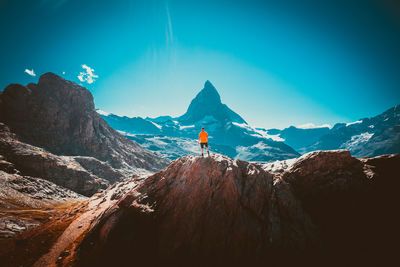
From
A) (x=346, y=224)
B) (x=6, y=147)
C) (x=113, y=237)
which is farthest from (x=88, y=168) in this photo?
(x=346, y=224)

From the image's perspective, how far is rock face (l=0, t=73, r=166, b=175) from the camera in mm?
101475

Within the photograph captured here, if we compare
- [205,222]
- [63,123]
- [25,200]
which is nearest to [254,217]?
[205,222]

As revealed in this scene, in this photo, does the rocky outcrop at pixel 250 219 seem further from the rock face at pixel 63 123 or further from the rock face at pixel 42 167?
the rock face at pixel 63 123

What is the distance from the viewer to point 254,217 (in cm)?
2022

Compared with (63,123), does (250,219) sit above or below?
below

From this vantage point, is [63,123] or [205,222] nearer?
[205,222]

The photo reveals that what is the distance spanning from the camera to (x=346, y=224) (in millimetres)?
20875

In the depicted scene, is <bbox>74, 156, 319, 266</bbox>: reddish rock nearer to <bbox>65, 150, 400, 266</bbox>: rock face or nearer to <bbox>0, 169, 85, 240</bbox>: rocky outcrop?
<bbox>65, 150, 400, 266</bbox>: rock face

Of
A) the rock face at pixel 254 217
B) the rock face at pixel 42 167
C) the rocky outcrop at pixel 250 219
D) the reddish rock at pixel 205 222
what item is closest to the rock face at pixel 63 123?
the rock face at pixel 42 167

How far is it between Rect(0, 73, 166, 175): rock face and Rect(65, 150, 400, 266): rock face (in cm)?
11275

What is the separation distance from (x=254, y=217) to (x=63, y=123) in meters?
151

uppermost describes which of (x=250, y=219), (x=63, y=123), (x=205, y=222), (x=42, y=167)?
(x=63, y=123)

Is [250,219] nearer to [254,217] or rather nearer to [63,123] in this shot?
[254,217]

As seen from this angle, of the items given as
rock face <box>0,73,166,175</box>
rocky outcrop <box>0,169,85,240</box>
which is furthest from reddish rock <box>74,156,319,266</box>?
rock face <box>0,73,166,175</box>
